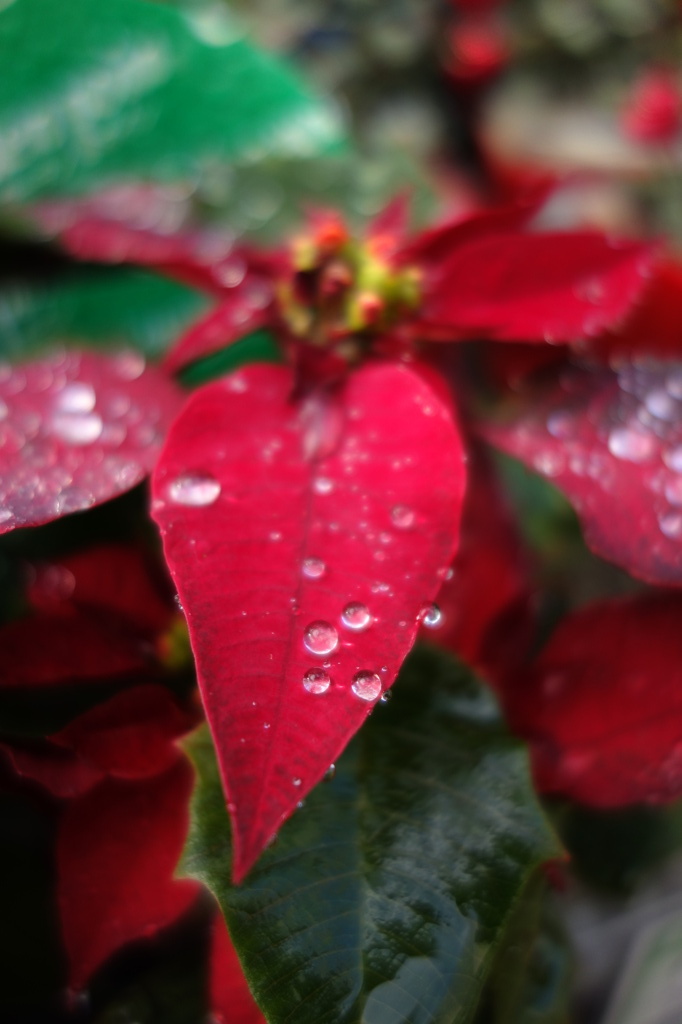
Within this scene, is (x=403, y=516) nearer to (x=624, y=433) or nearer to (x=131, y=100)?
(x=624, y=433)

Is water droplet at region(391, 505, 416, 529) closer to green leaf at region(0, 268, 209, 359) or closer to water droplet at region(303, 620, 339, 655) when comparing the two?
water droplet at region(303, 620, 339, 655)

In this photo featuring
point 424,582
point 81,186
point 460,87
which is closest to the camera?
point 424,582

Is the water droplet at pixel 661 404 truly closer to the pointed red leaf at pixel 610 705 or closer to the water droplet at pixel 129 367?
the pointed red leaf at pixel 610 705

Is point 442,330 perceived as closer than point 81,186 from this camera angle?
Yes

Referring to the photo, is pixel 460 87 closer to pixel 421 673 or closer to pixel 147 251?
pixel 147 251

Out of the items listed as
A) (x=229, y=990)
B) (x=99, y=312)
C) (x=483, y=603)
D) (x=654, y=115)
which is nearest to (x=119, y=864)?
(x=229, y=990)

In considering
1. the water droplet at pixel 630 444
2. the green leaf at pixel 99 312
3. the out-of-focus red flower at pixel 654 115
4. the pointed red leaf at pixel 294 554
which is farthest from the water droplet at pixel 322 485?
the out-of-focus red flower at pixel 654 115

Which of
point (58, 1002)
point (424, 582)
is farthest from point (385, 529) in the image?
point (58, 1002)
